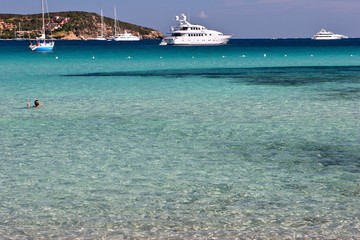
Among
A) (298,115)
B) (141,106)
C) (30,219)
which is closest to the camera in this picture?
(30,219)

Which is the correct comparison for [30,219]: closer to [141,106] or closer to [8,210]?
[8,210]

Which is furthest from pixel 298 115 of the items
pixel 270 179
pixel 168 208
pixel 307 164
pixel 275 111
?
pixel 168 208

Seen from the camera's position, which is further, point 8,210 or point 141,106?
point 141,106

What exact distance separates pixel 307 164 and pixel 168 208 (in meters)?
5.92

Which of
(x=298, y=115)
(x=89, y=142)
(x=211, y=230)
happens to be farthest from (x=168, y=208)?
(x=298, y=115)

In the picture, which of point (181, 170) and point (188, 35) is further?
point (188, 35)

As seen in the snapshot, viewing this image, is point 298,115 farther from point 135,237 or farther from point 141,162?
point 135,237

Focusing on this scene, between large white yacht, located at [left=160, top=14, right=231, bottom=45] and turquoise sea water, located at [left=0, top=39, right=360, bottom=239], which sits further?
large white yacht, located at [left=160, top=14, right=231, bottom=45]

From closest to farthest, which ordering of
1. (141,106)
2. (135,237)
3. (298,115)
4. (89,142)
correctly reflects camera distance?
(135,237) → (89,142) → (298,115) → (141,106)

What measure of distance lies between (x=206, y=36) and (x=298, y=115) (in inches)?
6379

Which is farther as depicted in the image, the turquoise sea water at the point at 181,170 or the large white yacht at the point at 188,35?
the large white yacht at the point at 188,35

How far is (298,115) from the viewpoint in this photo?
3020 cm

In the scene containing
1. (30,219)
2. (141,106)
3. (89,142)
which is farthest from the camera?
(141,106)

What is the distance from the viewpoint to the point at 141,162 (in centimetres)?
1983
